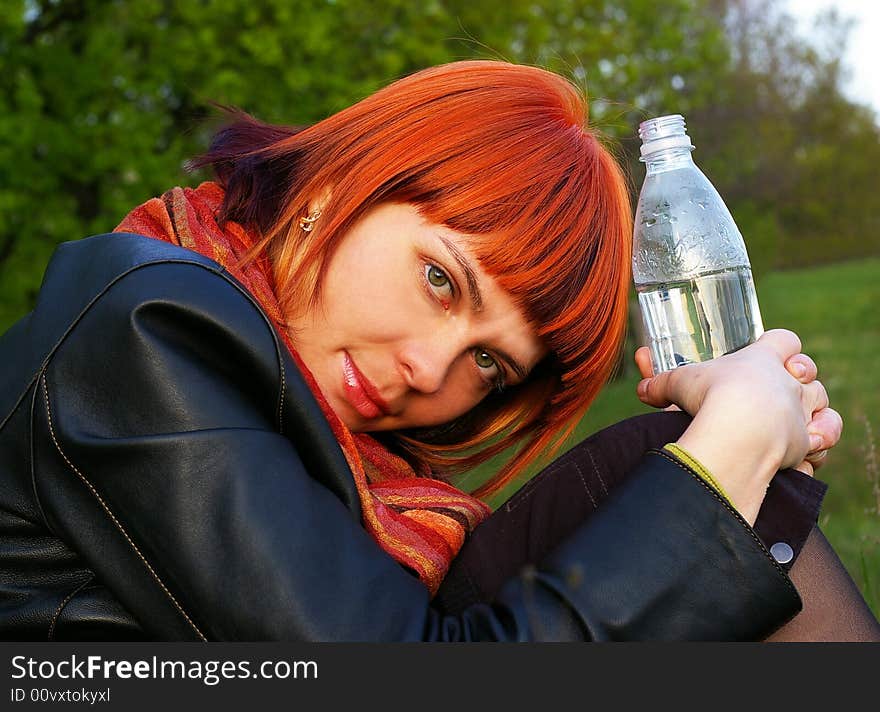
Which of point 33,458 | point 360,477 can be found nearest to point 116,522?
point 33,458

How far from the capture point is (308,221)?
2.36 meters

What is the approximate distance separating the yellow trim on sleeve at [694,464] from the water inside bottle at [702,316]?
850mm

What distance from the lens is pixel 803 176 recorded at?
4100 cm

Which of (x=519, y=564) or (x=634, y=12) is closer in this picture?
(x=519, y=564)

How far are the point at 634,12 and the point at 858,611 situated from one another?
590 inches

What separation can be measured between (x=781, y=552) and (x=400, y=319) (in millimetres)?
850

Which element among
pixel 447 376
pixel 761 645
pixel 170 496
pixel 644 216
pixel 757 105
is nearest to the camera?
pixel 170 496

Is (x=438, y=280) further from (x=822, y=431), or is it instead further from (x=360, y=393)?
(x=822, y=431)

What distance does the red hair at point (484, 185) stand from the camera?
89.5 inches

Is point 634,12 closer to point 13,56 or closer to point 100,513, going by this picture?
point 13,56

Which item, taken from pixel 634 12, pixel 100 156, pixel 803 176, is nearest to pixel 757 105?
pixel 803 176

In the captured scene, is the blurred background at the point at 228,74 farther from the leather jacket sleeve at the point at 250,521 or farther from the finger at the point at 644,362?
the leather jacket sleeve at the point at 250,521

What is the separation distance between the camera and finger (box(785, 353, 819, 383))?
213 cm

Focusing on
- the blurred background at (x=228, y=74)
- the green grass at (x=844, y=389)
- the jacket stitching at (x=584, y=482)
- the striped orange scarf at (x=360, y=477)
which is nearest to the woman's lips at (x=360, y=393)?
the striped orange scarf at (x=360, y=477)
